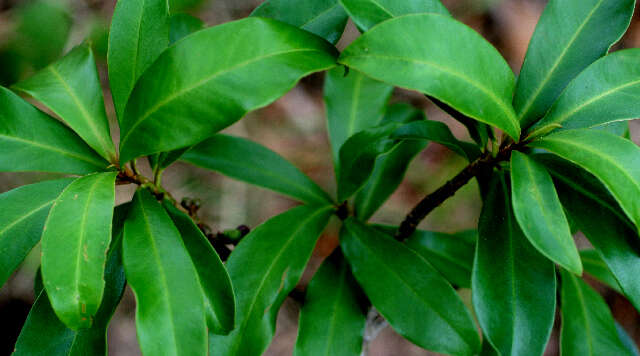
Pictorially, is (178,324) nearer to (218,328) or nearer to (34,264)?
(218,328)

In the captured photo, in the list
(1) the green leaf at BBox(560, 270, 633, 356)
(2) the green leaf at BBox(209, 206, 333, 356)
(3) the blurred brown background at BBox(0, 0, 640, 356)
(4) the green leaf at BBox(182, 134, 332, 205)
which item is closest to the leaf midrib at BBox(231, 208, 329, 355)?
(2) the green leaf at BBox(209, 206, 333, 356)

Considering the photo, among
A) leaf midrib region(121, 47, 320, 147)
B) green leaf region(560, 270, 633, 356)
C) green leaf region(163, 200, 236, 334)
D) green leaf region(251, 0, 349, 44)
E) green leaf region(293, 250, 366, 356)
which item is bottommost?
green leaf region(560, 270, 633, 356)

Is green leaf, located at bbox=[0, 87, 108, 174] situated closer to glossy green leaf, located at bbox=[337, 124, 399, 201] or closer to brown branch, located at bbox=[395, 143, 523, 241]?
glossy green leaf, located at bbox=[337, 124, 399, 201]

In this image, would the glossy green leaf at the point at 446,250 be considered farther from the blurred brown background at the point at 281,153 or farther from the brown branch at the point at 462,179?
the blurred brown background at the point at 281,153

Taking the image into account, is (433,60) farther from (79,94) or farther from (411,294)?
(79,94)

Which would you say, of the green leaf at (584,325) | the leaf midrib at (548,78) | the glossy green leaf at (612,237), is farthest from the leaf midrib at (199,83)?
the green leaf at (584,325)

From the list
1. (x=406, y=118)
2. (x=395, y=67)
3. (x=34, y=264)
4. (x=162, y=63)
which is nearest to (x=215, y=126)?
(x=162, y=63)
